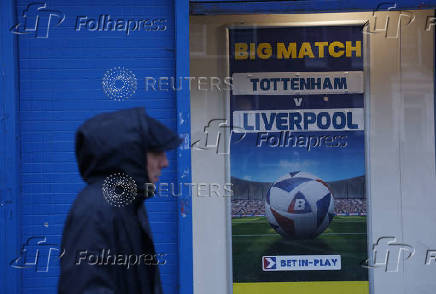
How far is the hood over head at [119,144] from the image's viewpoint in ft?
9.31

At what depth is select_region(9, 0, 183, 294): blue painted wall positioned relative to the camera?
5.43 m

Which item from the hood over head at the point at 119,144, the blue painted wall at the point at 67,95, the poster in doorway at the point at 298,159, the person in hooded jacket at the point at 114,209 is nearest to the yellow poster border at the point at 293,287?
the poster in doorway at the point at 298,159

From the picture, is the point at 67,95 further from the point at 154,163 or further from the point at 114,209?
the point at 114,209

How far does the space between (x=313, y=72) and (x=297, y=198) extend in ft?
3.92

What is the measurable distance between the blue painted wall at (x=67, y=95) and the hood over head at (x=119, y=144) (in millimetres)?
2472

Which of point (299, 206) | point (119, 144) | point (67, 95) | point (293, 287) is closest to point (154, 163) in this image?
point (119, 144)

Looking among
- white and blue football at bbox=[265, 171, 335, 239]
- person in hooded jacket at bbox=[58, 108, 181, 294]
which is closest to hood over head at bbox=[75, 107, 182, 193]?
person in hooded jacket at bbox=[58, 108, 181, 294]

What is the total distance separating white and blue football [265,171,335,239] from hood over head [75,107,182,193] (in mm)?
3121

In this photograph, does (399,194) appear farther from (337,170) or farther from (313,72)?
(313,72)

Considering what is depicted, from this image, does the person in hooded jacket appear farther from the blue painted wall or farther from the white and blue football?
the white and blue football

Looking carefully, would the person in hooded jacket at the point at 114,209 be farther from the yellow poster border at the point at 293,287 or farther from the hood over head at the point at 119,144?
the yellow poster border at the point at 293,287

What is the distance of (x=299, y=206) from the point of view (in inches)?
236

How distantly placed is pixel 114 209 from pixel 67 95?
9.28ft

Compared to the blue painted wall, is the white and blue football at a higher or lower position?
lower
